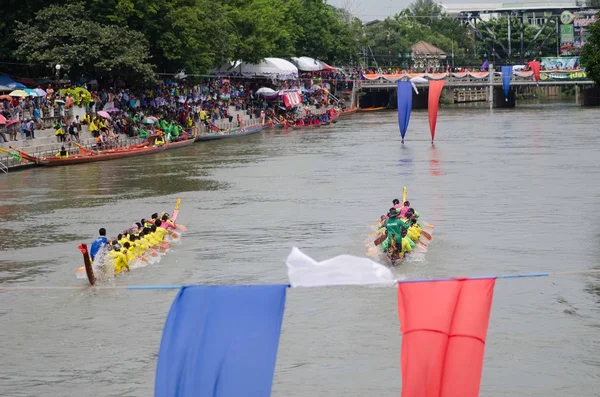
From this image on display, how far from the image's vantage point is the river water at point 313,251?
17.1 meters

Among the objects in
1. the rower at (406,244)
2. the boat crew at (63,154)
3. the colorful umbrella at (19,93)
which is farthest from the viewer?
the boat crew at (63,154)

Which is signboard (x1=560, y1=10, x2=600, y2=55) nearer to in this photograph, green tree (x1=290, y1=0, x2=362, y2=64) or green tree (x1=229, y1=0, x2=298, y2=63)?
green tree (x1=290, y1=0, x2=362, y2=64)

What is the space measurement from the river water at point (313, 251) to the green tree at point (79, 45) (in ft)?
15.9

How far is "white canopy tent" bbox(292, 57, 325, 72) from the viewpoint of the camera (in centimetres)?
8381

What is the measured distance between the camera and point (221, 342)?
10781 mm

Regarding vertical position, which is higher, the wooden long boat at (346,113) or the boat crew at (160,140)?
the boat crew at (160,140)

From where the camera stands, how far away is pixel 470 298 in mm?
10984

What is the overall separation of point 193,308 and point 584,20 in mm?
113212

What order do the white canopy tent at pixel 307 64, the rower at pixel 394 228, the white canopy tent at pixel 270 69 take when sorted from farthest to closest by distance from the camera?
the white canopy tent at pixel 307 64, the white canopy tent at pixel 270 69, the rower at pixel 394 228

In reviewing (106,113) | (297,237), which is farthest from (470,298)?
(106,113)

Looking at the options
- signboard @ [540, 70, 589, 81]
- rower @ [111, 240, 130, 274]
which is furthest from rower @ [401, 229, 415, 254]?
signboard @ [540, 70, 589, 81]

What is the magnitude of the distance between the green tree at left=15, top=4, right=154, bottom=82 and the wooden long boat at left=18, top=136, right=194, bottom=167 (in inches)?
136

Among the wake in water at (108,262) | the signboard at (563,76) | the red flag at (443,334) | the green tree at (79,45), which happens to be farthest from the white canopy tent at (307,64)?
the red flag at (443,334)

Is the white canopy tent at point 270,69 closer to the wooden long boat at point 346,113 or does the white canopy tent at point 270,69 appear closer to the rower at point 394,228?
the wooden long boat at point 346,113
